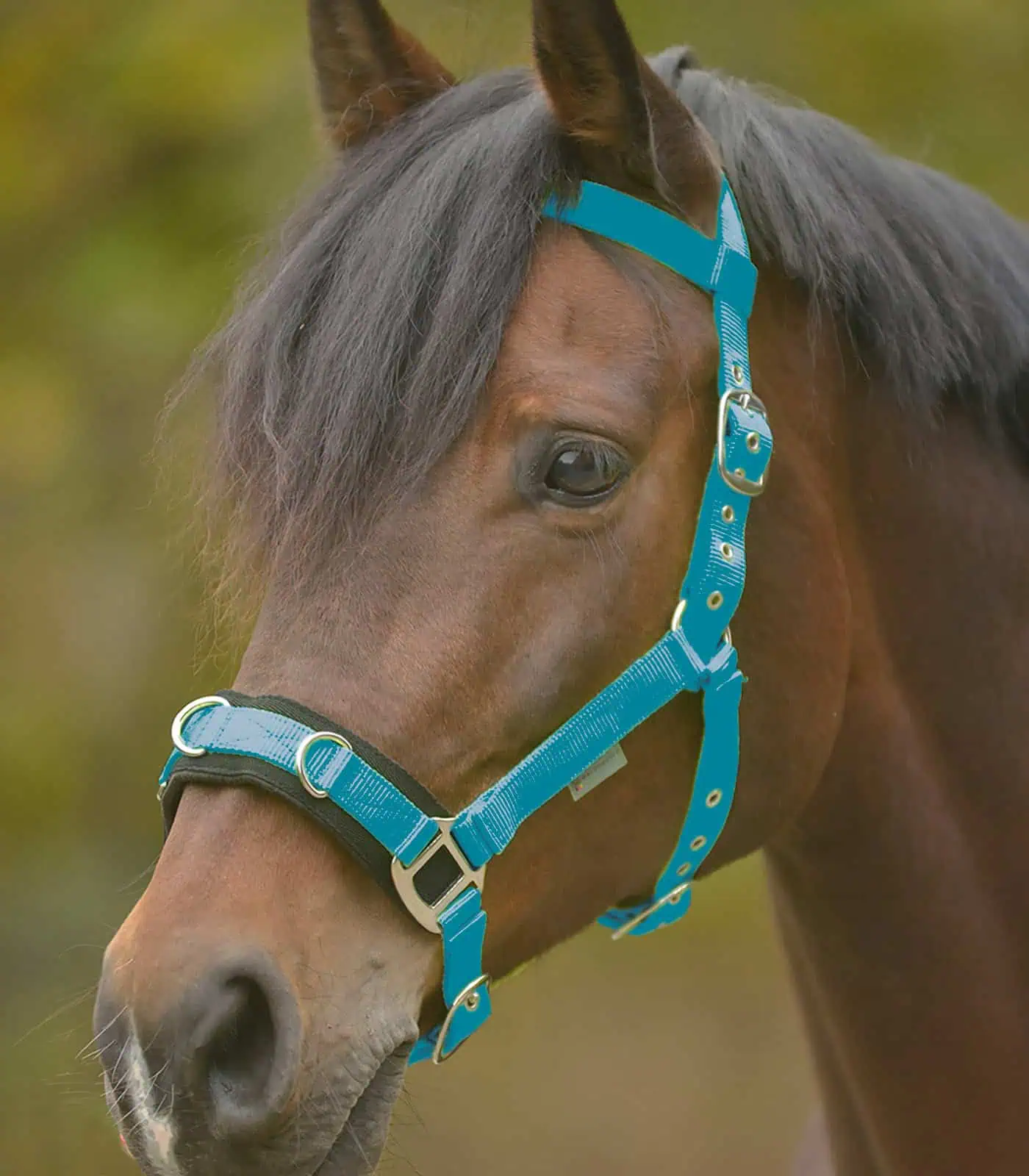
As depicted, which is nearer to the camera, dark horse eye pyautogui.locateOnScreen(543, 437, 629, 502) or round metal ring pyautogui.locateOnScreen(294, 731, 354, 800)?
round metal ring pyautogui.locateOnScreen(294, 731, 354, 800)

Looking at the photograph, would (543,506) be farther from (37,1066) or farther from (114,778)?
(37,1066)

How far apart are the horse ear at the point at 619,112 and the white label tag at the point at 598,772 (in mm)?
721

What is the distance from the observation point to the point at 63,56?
177 inches

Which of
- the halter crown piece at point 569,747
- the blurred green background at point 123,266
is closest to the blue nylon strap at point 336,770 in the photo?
the halter crown piece at point 569,747

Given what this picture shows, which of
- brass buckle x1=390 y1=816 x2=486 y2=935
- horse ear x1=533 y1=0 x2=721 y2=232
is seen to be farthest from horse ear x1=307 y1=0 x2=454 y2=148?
brass buckle x1=390 y1=816 x2=486 y2=935

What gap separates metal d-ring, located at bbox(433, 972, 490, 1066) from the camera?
147 cm

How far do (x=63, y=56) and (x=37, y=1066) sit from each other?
13.2 feet

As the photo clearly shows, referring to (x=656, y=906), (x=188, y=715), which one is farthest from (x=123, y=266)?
(x=656, y=906)

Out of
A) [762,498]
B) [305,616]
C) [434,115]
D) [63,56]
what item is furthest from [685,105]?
[63,56]

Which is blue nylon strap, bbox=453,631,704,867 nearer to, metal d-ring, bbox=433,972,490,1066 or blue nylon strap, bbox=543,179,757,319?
metal d-ring, bbox=433,972,490,1066

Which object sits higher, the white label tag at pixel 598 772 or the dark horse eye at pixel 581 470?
the dark horse eye at pixel 581 470

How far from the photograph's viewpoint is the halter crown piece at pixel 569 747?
137 cm

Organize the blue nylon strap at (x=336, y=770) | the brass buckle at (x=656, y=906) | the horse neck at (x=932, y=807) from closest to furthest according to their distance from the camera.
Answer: the blue nylon strap at (x=336, y=770)
the brass buckle at (x=656, y=906)
the horse neck at (x=932, y=807)

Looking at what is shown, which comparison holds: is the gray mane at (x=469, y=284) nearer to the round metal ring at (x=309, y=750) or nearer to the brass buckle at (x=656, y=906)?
the round metal ring at (x=309, y=750)
